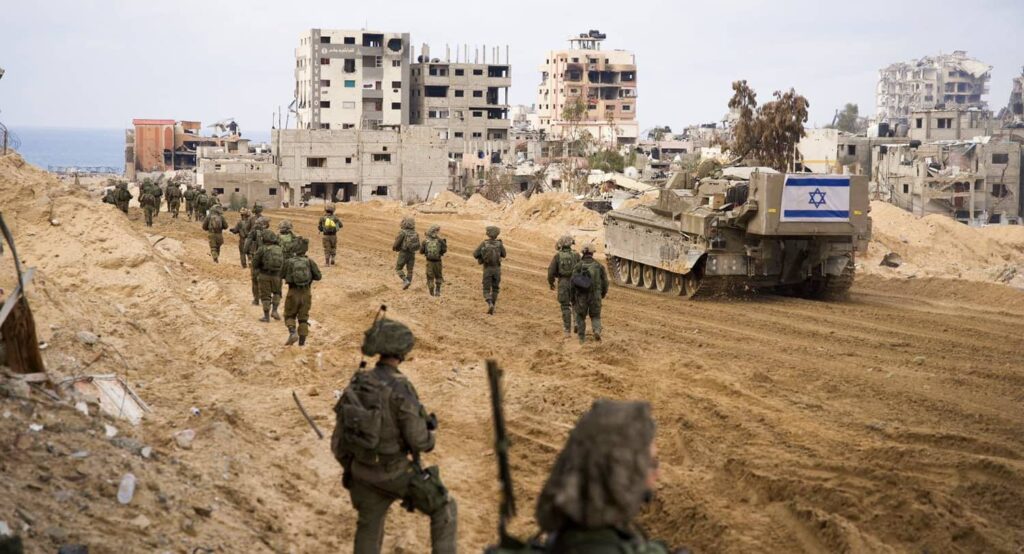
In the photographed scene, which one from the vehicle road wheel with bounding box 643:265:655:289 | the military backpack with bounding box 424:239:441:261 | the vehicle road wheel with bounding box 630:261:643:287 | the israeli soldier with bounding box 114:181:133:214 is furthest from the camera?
the israeli soldier with bounding box 114:181:133:214

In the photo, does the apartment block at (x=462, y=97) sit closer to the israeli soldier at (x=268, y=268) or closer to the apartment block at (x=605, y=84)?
the apartment block at (x=605, y=84)

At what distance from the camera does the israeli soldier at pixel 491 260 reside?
63.9 feet

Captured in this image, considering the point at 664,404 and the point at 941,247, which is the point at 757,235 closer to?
the point at 664,404

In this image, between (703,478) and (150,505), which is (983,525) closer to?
(703,478)

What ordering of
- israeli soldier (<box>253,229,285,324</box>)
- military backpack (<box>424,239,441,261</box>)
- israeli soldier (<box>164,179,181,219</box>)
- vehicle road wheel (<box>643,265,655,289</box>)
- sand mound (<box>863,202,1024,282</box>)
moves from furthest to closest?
israeli soldier (<box>164,179,181,219</box>), sand mound (<box>863,202,1024,282</box>), vehicle road wheel (<box>643,265,655,289</box>), military backpack (<box>424,239,441,261</box>), israeli soldier (<box>253,229,285,324</box>)

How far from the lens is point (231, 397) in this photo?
41.8 ft

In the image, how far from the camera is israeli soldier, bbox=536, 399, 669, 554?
406 centimetres

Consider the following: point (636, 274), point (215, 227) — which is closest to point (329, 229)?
point (215, 227)

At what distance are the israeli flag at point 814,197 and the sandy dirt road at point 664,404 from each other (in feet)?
5.43

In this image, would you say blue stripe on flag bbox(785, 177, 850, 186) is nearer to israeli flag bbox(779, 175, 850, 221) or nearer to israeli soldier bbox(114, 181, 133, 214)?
israeli flag bbox(779, 175, 850, 221)

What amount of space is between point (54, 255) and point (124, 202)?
51.1 feet

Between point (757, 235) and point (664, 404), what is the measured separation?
1036 centimetres

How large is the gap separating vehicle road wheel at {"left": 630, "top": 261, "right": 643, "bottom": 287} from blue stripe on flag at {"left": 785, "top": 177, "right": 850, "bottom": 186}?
464 centimetres

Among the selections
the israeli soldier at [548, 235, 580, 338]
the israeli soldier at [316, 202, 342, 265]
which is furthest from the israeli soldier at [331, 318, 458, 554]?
the israeli soldier at [316, 202, 342, 265]
